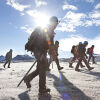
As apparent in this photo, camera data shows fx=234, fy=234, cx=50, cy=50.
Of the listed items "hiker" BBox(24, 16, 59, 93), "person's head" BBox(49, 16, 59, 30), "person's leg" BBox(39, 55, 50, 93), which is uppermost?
"person's head" BBox(49, 16, 59, 30)

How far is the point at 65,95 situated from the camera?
5.06m

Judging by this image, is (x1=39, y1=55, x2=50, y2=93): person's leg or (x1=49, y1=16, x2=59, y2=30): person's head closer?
(x1=39, y1=55, x2=50, y2=93): person's leg

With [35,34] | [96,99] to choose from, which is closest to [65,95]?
[96,99]

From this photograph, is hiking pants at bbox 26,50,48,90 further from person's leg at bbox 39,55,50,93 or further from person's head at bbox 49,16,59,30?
person's head at bbox 49,16,59,30

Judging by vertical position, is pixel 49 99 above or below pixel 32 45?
below

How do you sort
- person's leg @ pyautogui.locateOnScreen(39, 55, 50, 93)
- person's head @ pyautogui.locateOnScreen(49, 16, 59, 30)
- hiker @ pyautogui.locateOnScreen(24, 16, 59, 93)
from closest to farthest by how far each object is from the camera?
1. person's leg @ pyautogui.locateOnScreen(39, 55, 50, 93)
2. hiker @ pyautogui.locateOnScreen(24, 16, 59, 93)
3. person's head @ pyautogui.locateOnScreen(49, 16, 59, 30)

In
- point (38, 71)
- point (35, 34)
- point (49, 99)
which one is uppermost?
point (35, 34)

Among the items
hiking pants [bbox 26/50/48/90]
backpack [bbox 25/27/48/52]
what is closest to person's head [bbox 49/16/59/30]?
backpack [bbox 25/27/48/52]

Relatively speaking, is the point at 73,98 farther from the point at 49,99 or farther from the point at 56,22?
the point at 56,22

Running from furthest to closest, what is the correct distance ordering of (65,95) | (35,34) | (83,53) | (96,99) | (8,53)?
(8,53)
(83,53)
(35,34)
(65,95)
(96,99)

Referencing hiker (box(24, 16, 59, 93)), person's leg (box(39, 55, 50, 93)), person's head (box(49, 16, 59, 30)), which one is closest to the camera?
person's leg (box(39, 55, 50, 93))

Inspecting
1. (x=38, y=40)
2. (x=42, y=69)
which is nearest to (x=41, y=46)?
(x=38, y=40)

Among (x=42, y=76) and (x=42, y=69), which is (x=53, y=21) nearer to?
(x=42, y=69)

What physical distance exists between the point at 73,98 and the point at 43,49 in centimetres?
147
